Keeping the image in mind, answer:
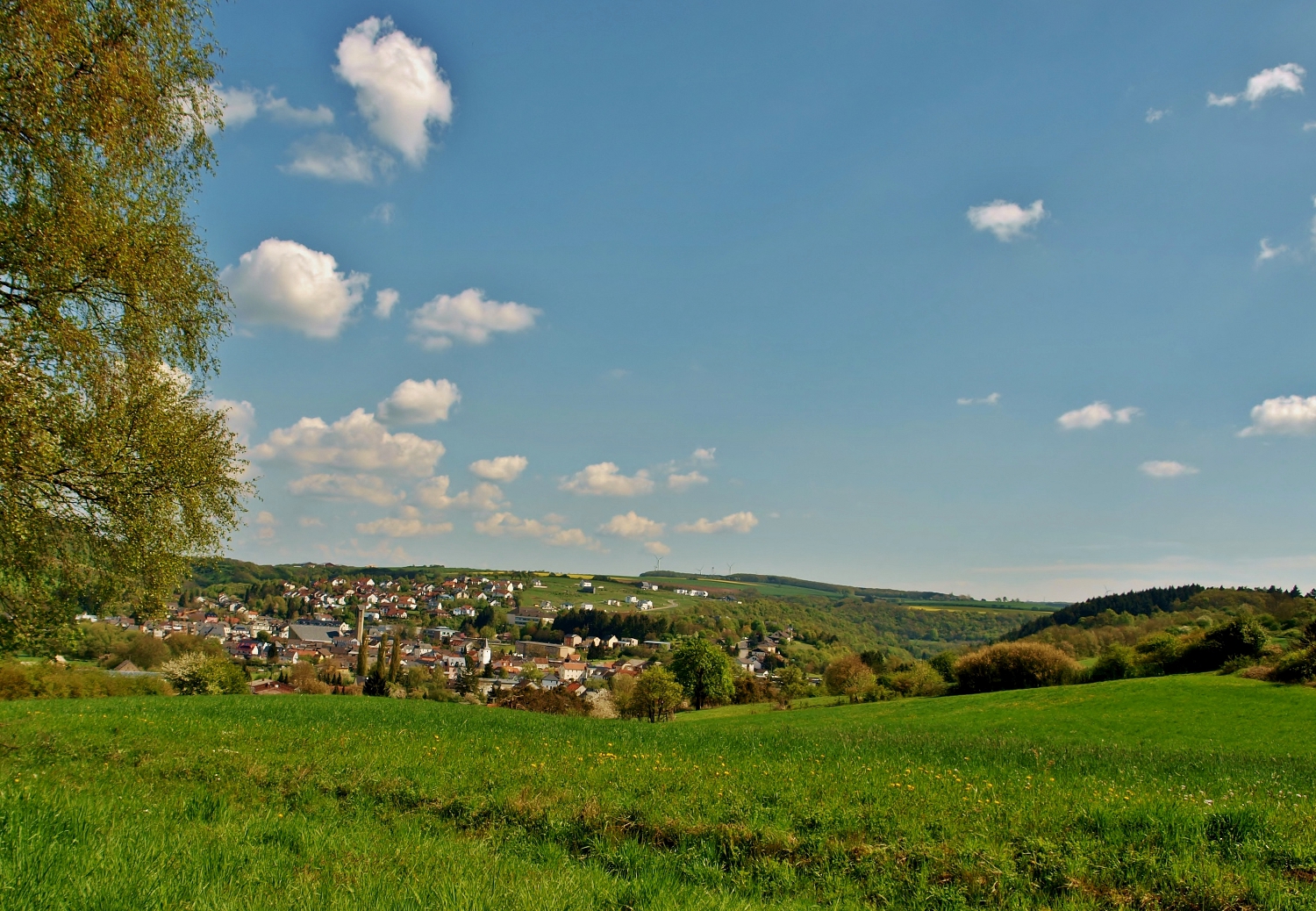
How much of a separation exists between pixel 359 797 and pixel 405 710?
76.9ft

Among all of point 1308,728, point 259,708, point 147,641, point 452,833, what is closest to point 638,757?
point 452,833

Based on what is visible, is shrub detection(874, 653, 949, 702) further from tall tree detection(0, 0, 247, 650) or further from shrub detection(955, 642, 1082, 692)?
tall tree detection(0, 0, 247, 650)

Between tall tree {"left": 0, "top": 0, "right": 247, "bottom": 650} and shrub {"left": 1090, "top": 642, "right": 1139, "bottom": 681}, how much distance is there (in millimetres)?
71136

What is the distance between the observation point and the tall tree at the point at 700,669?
75.3 metres

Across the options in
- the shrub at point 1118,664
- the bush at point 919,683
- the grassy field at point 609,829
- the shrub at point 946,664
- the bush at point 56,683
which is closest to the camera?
the grassy field at point 609,829

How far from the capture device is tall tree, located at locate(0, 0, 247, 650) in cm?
1066

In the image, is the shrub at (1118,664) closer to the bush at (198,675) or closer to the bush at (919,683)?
the bush at (919,683)

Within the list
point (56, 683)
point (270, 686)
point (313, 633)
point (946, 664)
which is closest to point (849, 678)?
point (946, 664)

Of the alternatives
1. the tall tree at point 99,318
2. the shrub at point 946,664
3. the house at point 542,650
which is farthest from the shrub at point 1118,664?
the house at point 542,650

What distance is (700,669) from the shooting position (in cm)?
7581

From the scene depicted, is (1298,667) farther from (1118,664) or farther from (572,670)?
(572,670)

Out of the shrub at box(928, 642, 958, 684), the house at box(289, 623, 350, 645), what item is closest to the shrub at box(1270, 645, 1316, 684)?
the shrub at box(928, 642, 958, 684)

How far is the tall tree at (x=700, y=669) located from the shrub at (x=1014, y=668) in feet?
84.7

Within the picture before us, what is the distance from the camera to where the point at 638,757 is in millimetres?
12148
